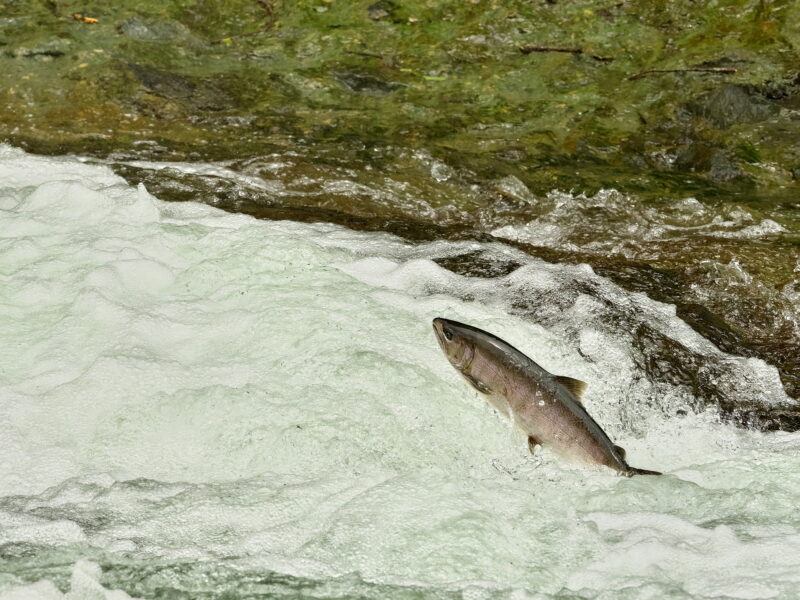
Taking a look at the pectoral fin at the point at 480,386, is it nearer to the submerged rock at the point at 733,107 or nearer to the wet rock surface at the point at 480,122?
the wet rock surface at the point at 480,122

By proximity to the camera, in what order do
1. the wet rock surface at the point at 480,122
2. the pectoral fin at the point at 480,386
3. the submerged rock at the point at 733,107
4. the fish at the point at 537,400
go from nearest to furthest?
the fish at the point at 537,400, the pectoral fin at the point at 480,386, the wet rock surface at the point at 480,122, the submerged rock at the point at 733,107

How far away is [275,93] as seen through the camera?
8805 mm

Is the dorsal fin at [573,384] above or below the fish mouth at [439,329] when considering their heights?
below

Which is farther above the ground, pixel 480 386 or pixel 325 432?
pixel 480 386

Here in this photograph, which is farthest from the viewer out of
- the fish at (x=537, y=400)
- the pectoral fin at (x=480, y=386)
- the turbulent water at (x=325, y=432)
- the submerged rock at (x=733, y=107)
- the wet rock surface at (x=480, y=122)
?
the submerged rock at (x=733, y=107)

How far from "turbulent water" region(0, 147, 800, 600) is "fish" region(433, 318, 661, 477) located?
0.41 ft

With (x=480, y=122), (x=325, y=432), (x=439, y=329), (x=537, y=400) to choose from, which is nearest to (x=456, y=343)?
(x=439, y=329)

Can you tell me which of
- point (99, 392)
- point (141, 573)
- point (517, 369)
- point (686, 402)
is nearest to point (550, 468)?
point (517, 369)

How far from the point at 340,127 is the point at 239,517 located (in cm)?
515

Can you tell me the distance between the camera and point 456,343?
4473mm

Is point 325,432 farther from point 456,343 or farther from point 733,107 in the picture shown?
point 733,107

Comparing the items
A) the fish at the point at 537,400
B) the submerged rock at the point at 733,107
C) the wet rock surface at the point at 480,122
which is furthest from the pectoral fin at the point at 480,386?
the submerged rock at the point at 733,107

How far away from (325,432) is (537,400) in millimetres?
1093

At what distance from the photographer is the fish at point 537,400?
14.0 ft
